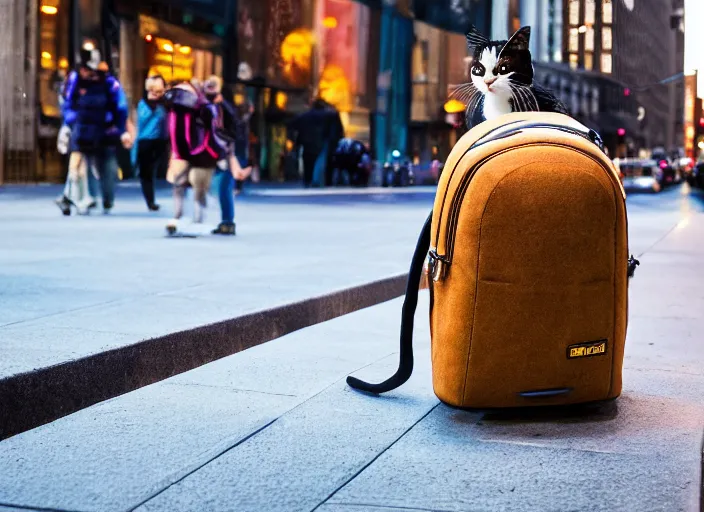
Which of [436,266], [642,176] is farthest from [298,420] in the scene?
[642,176]

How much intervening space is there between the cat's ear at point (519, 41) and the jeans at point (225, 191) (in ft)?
26.5

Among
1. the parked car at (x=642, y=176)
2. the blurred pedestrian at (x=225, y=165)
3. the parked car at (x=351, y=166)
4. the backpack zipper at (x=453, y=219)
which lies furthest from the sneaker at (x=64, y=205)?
the parked car at (x=642, y=176)

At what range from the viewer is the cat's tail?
4.00m

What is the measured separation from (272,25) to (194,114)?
2757cm

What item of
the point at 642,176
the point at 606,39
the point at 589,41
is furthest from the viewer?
the point at 606,39

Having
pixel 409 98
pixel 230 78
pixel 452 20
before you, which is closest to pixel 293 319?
pixel 230 78

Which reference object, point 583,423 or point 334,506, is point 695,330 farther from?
point 334,506

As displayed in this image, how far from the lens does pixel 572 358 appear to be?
3.70m

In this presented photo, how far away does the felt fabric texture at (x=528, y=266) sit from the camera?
141 inches

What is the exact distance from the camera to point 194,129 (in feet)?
38.4

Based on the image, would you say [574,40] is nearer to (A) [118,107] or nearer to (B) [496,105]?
(A) [118,107]

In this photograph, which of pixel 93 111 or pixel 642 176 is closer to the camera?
pixel 93 111

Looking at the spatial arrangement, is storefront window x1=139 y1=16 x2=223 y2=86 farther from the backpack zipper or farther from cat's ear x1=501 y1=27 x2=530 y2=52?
the backpack zipper

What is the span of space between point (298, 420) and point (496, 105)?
4.78ft
